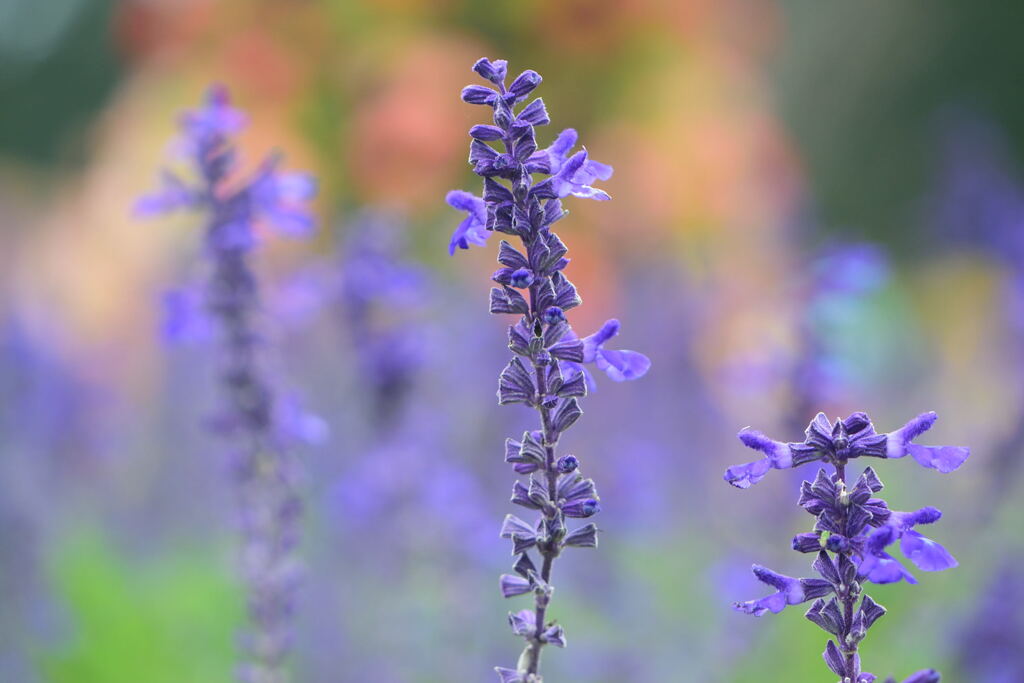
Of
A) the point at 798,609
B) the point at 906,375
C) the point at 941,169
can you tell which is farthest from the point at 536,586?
the point at 941,169

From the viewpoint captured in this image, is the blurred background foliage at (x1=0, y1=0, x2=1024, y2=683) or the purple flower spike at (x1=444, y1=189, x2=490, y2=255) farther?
the blurred background foliage at (x1=0, y1=0, x2=1024, y2=683)

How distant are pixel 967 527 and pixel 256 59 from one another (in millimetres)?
6279

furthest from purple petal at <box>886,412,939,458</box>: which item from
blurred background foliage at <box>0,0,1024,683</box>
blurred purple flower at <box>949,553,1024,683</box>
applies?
blurred purple flower at <box>949,553,1024,683</box>

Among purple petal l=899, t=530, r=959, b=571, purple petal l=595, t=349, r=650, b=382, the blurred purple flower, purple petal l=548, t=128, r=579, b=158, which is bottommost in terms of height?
purple petal l=899, t=530, r=959, b=571

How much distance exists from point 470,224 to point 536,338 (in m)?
0.20

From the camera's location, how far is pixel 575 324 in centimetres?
675

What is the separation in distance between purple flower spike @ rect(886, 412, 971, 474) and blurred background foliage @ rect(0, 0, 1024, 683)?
0.84 meters

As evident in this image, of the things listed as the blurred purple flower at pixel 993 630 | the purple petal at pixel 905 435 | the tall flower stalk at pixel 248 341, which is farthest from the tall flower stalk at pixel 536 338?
the blurred purple flower at pixel 993 630

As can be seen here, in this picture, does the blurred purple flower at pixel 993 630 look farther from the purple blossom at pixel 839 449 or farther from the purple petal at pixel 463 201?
the purple petal at pixel 463 201

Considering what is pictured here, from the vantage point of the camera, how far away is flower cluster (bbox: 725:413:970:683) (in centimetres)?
119

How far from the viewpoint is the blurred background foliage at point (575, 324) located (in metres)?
3.44

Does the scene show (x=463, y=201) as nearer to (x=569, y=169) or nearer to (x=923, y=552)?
(x=569, y=169)

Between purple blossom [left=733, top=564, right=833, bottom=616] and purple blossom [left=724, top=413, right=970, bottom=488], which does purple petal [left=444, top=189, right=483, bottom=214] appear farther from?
purple blossom [left=733, top=564, right=833, bottom=616]

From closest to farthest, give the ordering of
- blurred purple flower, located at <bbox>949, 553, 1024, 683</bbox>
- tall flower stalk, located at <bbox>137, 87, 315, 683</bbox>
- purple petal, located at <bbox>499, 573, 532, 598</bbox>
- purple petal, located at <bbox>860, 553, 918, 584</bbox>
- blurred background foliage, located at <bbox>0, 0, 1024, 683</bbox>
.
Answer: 1. purple petal, located at <bbox>860, 553, 918, 584</bbox>
2. purple petal, located at <bbox>499, 573, 532, 598</bbox>
3. tall flower stalk, located at <bbox>137, 87, 315, 683</bbox>
4. blurred purple flower, located at <bbox>949, 553, 1024, 683</bbox>
5. blurred background foliage, located at <bbox>0, 0, 1024, 683</bbox>
